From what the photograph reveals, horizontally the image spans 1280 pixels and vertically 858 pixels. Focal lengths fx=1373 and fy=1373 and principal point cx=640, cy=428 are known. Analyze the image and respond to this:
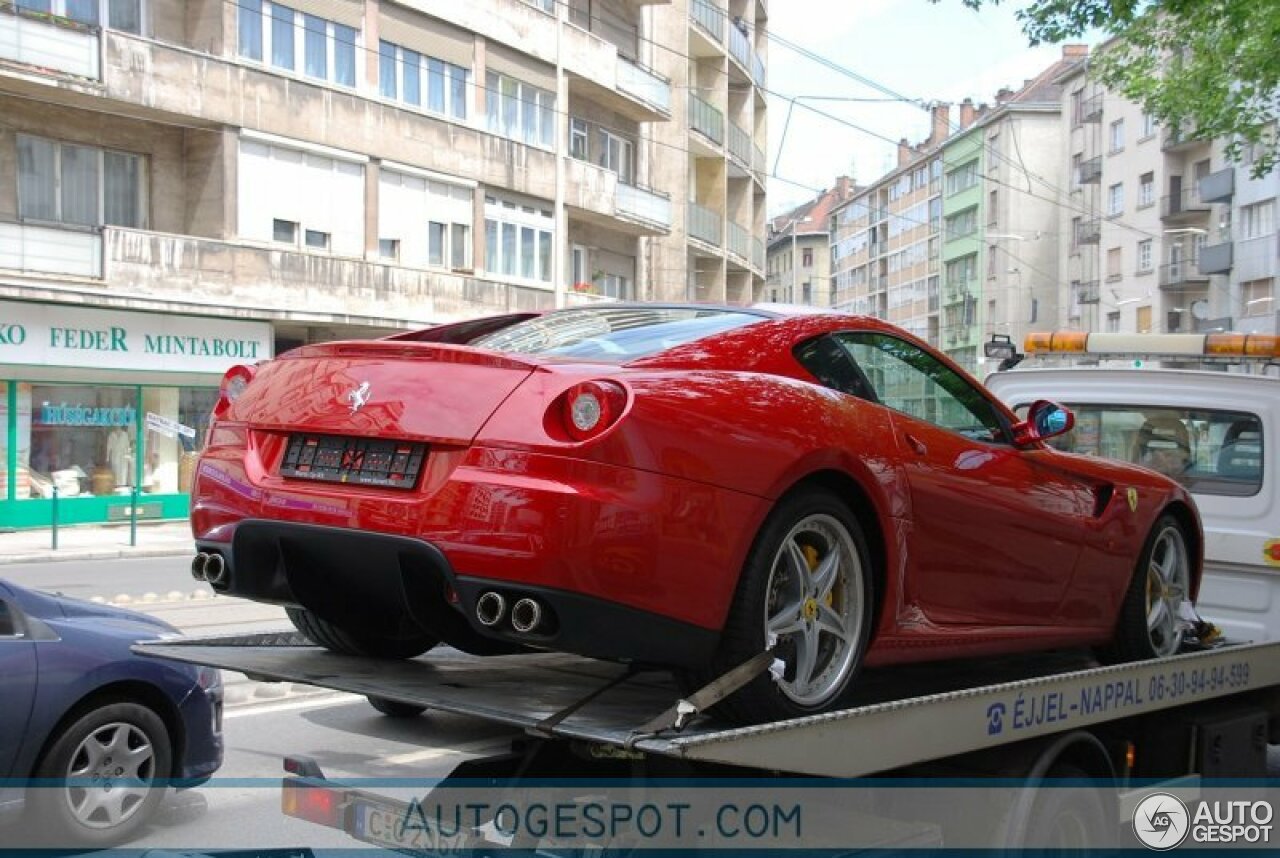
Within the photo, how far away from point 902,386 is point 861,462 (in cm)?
82

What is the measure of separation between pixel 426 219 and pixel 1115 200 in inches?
1767

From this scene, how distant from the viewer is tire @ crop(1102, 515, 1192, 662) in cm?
586

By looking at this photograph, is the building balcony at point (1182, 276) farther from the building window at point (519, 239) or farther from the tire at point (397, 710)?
the tire at point (397, 710)

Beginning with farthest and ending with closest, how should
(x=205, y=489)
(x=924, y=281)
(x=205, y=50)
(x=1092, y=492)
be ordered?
(x=924, y=281) → (x=205, y=50) → (x=1092, y=492) → (x=205, y=489)

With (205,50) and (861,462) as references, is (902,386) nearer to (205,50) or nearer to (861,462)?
(861,462)

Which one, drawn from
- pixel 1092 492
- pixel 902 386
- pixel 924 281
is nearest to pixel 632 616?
pixel 902 386

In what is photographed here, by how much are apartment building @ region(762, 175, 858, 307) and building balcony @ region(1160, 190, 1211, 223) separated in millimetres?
61862

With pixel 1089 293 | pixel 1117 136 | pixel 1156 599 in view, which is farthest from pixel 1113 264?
pixel 1156 599

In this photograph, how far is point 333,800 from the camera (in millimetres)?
3760

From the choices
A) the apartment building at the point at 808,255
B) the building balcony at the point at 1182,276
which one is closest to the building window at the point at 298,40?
the building balcony at the point at 1182,276

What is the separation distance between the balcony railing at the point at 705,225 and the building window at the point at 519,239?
11368 millimetres

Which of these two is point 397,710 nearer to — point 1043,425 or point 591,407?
point 1043,425

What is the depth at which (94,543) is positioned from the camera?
21.6m

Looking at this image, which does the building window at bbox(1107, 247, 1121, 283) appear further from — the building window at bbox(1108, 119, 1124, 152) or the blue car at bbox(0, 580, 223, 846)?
the blue car at bbox(0, 580, 223, 846)
